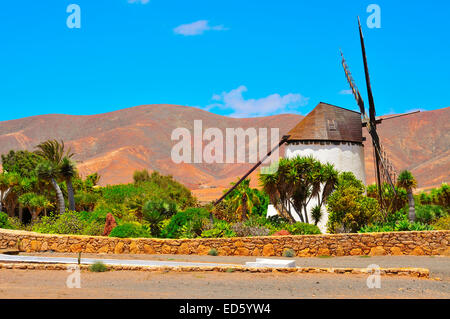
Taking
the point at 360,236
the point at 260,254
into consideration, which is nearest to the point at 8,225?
the point at 260,254

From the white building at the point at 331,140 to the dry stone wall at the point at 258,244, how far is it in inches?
517

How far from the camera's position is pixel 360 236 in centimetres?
2167

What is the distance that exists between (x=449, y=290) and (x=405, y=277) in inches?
72.6

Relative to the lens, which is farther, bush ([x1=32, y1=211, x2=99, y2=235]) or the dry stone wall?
bush ([x1=32, y1=211, x2=99, y2=235])

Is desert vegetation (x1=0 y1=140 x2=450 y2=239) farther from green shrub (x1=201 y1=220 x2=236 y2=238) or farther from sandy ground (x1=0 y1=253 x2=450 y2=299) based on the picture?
sandy ground (x1=0 y1=253 x2=450 y2=299)

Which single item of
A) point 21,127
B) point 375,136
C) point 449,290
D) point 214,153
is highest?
point 21,127

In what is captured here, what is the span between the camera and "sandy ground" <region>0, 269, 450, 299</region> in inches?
458

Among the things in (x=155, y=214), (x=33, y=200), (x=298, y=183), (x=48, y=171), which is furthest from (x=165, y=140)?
(x=155, y=214)

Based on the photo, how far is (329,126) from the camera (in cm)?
3594

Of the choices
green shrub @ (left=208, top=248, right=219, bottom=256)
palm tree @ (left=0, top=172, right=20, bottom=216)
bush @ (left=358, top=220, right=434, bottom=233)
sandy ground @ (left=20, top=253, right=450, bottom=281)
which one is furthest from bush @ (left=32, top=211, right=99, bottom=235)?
palm tree @ (left=0, top=172, right=20, bottom=216)

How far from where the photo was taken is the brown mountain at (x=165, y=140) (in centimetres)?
12381
